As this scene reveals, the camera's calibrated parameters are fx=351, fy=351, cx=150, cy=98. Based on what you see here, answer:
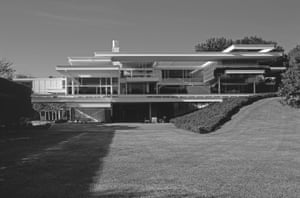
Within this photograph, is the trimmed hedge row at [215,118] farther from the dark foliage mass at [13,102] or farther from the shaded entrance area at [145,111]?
the dark foliage mass at [13,102]

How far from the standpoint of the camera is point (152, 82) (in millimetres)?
44375

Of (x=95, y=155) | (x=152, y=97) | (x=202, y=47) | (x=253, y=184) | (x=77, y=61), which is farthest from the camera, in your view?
(x=202, y=47)

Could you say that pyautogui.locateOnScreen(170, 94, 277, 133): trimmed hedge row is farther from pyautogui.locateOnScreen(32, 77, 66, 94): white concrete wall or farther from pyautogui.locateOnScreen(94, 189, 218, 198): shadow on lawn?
pyautogui.locateOnScreen(32, 77, 66, 94): white concrete wall

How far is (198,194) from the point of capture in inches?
269

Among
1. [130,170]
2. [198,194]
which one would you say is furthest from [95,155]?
[198,194]

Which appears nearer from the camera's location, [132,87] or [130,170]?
[130,170]

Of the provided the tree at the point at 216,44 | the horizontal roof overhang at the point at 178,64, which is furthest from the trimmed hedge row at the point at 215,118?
the tree at the point at 216,44

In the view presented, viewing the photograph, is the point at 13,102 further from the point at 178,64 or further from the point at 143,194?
the point at 143,194

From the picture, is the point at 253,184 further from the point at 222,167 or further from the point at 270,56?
the point at 270,56

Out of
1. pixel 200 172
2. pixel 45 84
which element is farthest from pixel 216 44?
pixel 200 172

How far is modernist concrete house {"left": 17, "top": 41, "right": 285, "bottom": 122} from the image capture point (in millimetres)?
41031

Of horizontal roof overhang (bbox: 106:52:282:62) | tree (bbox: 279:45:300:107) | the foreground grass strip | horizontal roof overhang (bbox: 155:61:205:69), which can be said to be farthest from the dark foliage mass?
tree (bbox: 279:45:300:107)

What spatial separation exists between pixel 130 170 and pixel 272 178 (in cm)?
357

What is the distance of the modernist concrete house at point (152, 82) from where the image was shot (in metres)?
41.0
